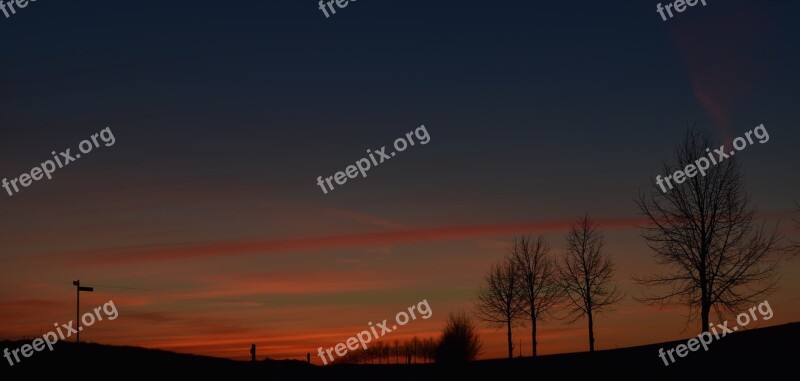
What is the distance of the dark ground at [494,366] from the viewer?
3175 centimetres

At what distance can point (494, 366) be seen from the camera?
1684 inches

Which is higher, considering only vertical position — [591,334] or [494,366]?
[591,334]

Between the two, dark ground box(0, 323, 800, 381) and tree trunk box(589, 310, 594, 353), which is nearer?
dark ground box(0, 323, 800, 381)

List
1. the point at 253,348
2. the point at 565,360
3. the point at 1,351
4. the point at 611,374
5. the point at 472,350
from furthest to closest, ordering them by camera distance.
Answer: the point at 472,350 < the point at 253,348 < the point at 565,360 < the point at 1,351 < the point at 611,374

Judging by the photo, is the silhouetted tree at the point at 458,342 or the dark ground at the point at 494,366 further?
the silhouetted tree at the point at 458,342

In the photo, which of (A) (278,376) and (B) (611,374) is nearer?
(B) (611,374)

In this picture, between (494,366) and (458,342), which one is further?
(458,342)

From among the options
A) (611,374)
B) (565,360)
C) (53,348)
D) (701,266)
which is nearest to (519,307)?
(565,360)

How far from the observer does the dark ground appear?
A: 31750 millimetres

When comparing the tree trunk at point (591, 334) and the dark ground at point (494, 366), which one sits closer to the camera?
the dark ground at point (494, 366)

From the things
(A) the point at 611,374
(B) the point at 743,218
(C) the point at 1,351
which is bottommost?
(A) the point at 611,374

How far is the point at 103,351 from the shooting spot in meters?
43.3

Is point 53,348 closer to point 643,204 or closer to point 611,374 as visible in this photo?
point 611,374

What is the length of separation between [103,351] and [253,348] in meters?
8.53
